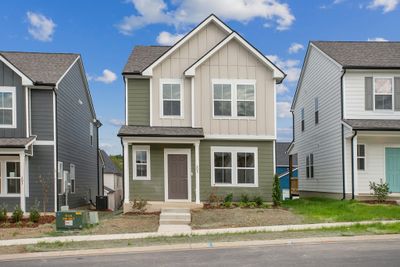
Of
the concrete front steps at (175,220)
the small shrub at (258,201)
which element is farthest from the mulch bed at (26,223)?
the small shrub at (258,201)

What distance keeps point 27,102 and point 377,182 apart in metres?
16.1

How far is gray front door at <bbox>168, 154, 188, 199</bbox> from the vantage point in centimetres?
2106

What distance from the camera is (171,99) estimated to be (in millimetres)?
21547

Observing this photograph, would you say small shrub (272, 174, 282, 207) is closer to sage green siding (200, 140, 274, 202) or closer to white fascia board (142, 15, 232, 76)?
sage green siding (200, 140, 274, 202)

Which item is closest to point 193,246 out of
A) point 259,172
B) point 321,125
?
point 259,172

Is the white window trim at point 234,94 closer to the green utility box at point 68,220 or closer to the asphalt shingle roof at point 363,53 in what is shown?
the asphalt shingle roof at point 363,53

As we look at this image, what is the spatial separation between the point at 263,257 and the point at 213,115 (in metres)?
11.5

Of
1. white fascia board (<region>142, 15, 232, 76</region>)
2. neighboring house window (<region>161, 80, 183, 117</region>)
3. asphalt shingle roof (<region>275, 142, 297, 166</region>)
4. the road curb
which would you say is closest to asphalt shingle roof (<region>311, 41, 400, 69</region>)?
white fascia board (<region>142, 15, 232, 76</region>)

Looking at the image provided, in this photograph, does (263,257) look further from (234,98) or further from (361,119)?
(361,119)

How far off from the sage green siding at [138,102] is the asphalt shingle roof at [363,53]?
9.21 metres

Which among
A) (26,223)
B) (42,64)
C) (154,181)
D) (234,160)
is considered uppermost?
(42,64)

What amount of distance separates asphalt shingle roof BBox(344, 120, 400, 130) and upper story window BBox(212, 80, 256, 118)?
14.9 ft

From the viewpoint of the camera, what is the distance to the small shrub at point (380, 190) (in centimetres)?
2148

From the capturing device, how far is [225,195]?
69.6 ft
